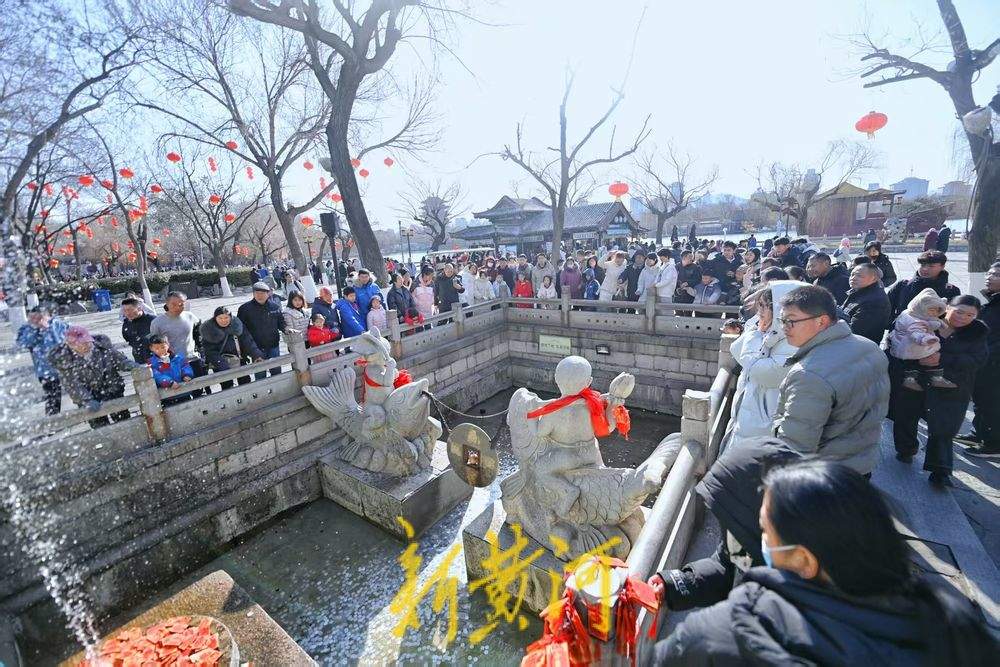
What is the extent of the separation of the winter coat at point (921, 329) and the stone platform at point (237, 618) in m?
5.85

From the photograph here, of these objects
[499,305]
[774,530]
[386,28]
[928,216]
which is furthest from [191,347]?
[928,216]

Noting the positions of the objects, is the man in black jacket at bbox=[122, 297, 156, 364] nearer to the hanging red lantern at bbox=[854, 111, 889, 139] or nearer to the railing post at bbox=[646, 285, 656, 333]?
the railing post at bbox=[646, 285, 656, 333]

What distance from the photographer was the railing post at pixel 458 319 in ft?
31.6

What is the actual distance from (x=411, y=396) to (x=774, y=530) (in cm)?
480

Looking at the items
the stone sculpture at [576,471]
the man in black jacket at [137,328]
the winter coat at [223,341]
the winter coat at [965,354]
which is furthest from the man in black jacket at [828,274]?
the man in black jacket at [137,328]

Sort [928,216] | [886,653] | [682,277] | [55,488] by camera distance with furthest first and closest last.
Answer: [928,216], [682,277], [55,488], [886,653]

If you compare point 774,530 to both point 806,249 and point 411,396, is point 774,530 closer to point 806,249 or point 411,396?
point 411,396

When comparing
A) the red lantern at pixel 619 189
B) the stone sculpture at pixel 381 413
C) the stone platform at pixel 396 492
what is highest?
the red lantern at pixel 619 189

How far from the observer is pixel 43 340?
548 centimetres

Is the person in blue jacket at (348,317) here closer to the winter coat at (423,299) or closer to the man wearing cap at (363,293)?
the man wearing cap at (363,293)

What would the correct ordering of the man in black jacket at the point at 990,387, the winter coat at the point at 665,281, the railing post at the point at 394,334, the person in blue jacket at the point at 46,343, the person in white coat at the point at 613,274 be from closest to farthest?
the man in black jacket at the point at 990,387 → the person in blue jacket at the point at 46,343 → the railing post at the point at 394,334 → the winter coat at the point at 665,281 → the person in white coat at the point at 613,274

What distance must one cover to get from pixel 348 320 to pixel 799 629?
7.68 meters

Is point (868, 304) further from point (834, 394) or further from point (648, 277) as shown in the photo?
point (648, 277)

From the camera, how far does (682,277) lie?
34.1 feet
